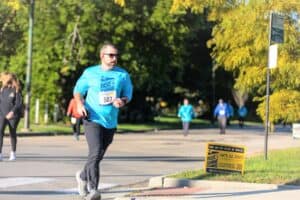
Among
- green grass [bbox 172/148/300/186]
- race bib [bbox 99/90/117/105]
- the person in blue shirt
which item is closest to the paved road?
green grass [bbox 172/148/300/186]

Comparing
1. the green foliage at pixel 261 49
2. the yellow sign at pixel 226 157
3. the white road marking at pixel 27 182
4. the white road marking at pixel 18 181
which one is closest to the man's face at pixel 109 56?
the white road marking at pixel 27 182

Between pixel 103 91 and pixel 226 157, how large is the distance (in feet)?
13.4

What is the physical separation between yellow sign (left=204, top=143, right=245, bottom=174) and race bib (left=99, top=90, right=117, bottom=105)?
12.5 ft

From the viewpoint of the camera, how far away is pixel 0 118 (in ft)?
52.1

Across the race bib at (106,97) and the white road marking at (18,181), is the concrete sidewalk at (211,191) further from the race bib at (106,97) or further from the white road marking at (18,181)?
the white road marking at (18,181)

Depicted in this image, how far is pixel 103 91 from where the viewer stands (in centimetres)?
917

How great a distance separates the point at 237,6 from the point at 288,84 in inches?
100

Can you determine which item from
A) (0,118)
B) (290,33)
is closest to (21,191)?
(0,118)

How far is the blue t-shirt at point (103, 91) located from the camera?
9172 millimetres

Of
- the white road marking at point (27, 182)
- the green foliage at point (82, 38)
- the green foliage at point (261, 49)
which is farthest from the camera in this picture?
the green foliage at point (82, 38)

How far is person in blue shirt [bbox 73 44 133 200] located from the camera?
9109 millimetres

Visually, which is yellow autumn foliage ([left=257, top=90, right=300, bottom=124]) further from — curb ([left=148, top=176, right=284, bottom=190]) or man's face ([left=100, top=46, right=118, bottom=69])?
man's face ([left=100, top=46, right=118, bottom=69])

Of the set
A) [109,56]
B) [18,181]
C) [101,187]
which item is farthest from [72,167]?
[109,56]

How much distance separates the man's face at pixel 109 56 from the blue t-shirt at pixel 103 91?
0.33ft
